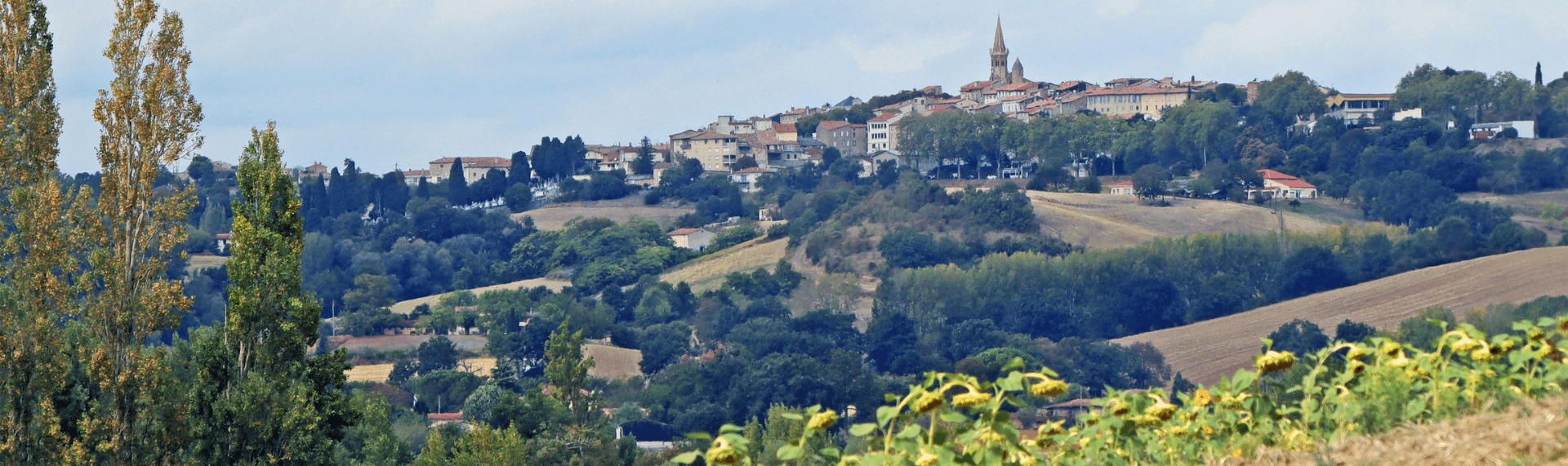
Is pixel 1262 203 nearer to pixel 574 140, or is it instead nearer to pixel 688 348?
pixel 688 348

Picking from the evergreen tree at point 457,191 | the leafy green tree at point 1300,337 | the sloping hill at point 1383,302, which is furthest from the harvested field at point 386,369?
the evergreen tree at point 457,191

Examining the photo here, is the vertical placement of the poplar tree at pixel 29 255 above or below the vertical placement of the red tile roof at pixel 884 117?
below

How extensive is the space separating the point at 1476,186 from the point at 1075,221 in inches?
1108

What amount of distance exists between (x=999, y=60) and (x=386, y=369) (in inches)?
3613

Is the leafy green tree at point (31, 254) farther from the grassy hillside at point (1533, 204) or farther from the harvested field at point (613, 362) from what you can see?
the grassy hillside at point (1533, 204)

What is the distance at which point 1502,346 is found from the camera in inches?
182

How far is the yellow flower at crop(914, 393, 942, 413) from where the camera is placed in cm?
387

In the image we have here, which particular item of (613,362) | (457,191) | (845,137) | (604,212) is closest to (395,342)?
Answer: (613,362)

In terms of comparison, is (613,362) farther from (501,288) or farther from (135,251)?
(135,251)

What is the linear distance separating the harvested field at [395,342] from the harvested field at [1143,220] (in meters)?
33.0

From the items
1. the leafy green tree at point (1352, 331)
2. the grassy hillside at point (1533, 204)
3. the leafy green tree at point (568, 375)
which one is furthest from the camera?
the grassy hillside at point (1533, 204)

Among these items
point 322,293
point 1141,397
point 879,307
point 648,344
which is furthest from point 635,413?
point 1141,397

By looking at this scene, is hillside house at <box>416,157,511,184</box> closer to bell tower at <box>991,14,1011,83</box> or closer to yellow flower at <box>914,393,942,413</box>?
bell tower at <box>991,14,1011,83</box>

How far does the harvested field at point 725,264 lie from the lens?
244 feet
